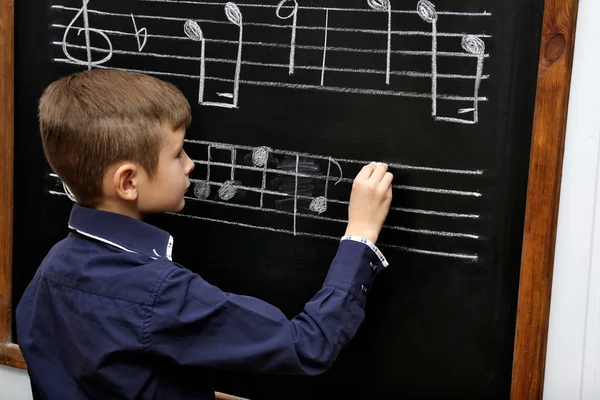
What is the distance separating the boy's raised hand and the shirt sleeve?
6.7 inches

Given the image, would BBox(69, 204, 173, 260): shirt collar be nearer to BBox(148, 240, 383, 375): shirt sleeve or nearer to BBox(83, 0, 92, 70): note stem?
BBox(148, 240, 383, 375): shirt sleeve

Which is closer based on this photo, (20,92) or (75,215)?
(75,215)

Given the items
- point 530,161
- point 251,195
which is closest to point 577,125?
point 530,161

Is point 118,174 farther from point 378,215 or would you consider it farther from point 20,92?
point 20,92

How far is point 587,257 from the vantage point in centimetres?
119

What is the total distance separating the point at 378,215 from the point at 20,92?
88 centimetres

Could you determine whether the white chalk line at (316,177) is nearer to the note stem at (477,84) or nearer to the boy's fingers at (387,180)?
the boy's fingers at (387,180)

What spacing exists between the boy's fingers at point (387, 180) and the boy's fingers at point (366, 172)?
0.09ft

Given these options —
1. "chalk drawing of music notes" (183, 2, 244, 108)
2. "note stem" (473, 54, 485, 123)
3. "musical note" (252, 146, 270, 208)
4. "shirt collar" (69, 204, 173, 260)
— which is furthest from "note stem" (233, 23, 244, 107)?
"note stem" (473, 54, 485, 123)

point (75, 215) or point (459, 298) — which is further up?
point (75, 215)

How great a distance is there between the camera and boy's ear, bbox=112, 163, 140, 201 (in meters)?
1.15

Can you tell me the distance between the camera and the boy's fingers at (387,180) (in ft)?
4.03

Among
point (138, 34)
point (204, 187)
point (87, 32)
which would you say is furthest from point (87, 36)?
point (204, 187)

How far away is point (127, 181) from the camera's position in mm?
1175
